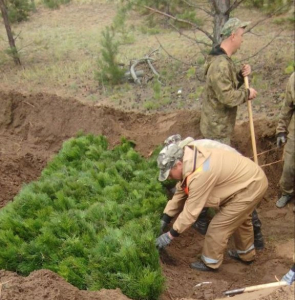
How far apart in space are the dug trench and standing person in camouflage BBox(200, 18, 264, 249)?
1.95 ft

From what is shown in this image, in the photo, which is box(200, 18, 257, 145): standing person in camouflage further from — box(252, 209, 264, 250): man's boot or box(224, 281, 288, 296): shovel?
box(224, 281, 288, 296): shovel

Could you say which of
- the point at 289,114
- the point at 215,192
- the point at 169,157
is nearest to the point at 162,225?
the point at 215,192

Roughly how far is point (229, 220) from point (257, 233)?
0.96 meters

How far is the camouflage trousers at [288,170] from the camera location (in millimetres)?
5754

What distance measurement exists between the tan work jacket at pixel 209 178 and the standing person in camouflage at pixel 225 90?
909 millimetres

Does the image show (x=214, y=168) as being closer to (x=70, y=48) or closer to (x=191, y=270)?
(x=191, y=270)

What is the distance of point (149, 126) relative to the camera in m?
7.36

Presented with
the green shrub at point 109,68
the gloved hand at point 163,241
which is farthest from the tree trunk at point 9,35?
the gloved hand at point 163,241

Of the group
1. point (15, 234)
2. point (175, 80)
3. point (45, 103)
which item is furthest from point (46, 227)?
point (175, 80)

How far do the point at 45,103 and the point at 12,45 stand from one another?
21.1 feet

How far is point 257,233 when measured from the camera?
211 inches

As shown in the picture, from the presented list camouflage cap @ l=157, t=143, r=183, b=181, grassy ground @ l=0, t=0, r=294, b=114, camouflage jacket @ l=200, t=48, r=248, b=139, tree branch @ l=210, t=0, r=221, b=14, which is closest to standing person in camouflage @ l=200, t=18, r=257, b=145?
camouflage jacket @ l=200, t=48, r=248, b=139

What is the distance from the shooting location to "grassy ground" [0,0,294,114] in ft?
33.3

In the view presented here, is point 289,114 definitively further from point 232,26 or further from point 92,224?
point 92,224
